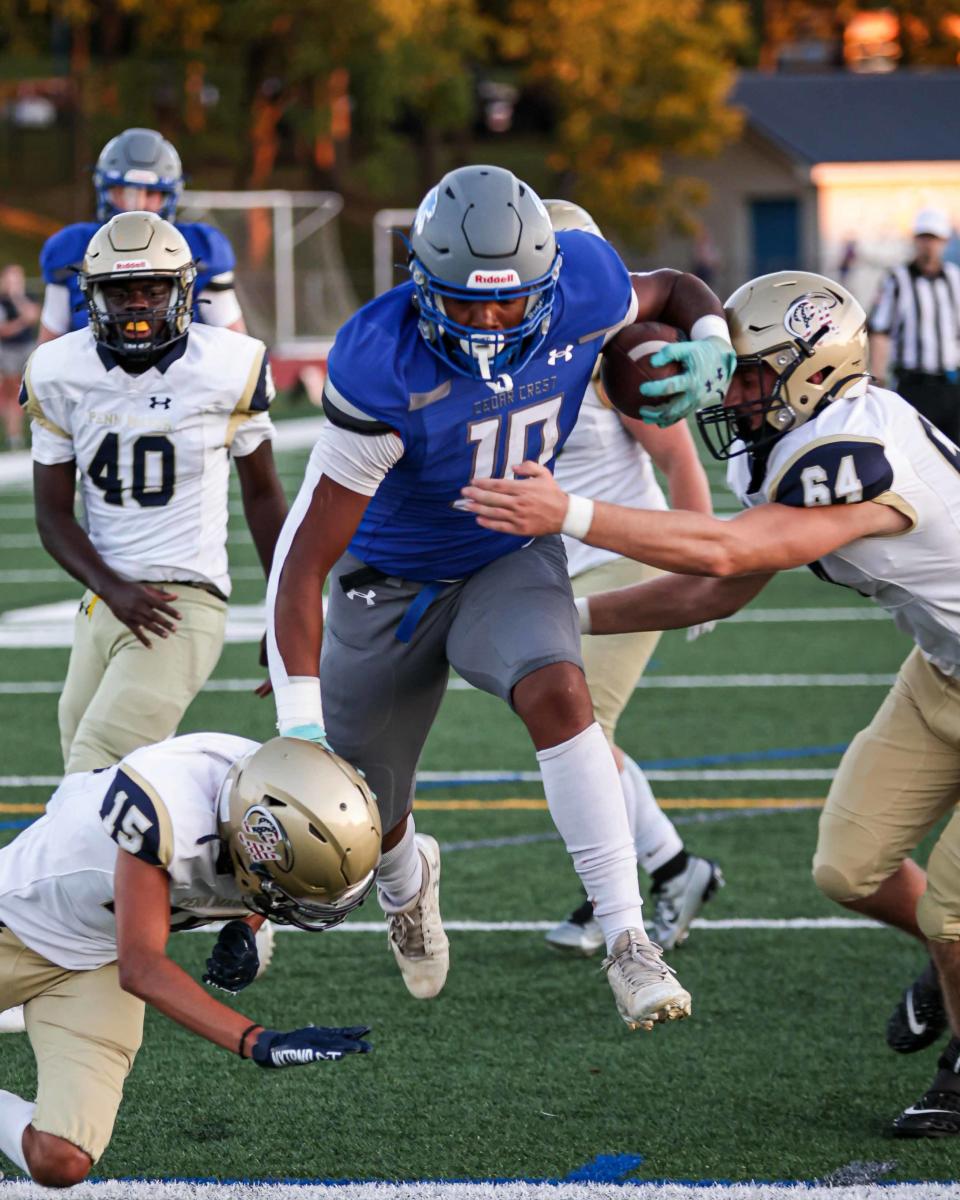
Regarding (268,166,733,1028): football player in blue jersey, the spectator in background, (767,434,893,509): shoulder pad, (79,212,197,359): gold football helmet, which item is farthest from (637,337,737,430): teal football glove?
the spectator in background

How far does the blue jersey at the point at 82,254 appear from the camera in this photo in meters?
6.13

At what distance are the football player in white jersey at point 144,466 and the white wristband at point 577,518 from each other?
1580 millimetres

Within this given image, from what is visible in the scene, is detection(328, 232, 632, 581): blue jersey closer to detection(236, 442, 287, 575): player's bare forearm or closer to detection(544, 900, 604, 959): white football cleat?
detection(236, 442, 287, 575): player's bare forearm

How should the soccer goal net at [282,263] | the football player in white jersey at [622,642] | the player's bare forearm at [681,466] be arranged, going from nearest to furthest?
the player's bare forearm at [681,466] < the football player in white jersey at [622,642] < the soccer goal net at [282,263]

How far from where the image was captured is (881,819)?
4.12 m

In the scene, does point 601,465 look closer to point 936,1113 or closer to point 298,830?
point 936,1113

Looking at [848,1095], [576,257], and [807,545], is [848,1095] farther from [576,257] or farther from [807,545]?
[576,257]

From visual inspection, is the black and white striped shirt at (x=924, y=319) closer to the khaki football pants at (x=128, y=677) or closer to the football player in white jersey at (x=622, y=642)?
the football player in white jersey at (x=622, y=642)

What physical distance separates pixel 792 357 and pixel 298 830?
1466mm

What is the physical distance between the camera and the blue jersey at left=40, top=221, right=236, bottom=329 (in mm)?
6133

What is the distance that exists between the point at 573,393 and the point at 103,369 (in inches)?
60.0

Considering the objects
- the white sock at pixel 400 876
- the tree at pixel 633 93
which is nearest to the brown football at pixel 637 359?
the white sock at pixel 400 876

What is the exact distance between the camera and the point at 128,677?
15.6 ft

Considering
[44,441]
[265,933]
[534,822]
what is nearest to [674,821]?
[534,822]
